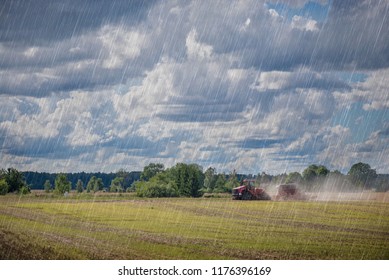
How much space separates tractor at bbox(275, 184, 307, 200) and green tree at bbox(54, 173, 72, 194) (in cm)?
5062

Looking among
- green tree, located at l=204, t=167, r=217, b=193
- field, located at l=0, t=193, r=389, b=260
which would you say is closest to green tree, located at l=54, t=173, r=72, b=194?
green tree, located at l=204, t=167, r=217, b=193

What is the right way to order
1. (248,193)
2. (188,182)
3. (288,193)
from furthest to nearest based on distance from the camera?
(188,182) → (288,193) → (248,193)

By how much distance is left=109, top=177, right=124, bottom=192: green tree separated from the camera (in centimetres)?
15500

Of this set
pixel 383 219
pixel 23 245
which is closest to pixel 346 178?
pixel 383 219

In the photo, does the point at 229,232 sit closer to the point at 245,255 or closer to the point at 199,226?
the point at 199,226

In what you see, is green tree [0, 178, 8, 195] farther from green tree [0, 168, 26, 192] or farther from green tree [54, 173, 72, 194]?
green tree [54, 173, 72, 194]

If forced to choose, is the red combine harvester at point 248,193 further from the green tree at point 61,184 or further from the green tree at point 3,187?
the green tree at point 61,184

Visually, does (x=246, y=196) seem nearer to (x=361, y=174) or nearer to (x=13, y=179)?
(x=13, y=179)

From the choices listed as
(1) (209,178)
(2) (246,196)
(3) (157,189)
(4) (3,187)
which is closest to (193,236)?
(2) (246,196)

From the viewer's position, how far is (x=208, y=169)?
16112 centimetres

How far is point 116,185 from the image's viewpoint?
16312cm

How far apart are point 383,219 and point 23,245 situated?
3355cm

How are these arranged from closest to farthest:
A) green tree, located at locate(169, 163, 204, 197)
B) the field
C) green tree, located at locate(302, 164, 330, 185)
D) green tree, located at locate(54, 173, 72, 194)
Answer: the field < green tree, located at locate(169, 163, 204, 197) < green tree, located at locate(54, 173, 72, 194) < green tree, located at locate(302, 164, 330, 185)

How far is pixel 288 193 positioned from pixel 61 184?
54.4 m
